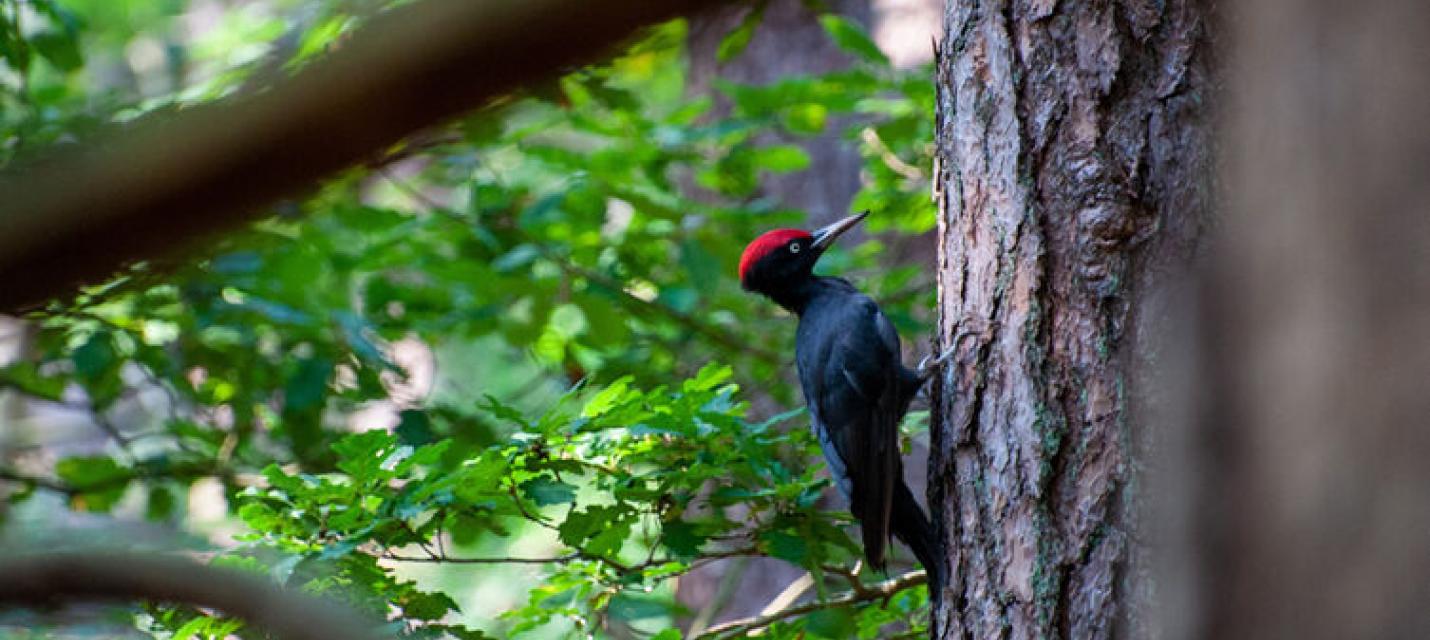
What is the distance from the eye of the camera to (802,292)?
504 cm

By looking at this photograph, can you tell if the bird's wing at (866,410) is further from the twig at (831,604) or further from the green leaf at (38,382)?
the green leaf at (38,382)

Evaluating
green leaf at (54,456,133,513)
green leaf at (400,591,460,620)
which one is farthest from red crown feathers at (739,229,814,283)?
green leaf at (54,456,133,513)

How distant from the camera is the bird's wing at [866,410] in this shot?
3689mm

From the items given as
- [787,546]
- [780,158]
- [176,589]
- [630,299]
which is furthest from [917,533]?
[176,589]

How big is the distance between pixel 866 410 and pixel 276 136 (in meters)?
3.60

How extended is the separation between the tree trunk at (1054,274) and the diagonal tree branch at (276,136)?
2401 millimetres

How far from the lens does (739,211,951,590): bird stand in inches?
145

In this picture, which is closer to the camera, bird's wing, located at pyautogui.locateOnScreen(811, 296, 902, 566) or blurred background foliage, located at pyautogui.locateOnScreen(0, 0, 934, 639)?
blurred background foliage, located at pyautogui.locateOnScreen(0, 0, 934, 639)

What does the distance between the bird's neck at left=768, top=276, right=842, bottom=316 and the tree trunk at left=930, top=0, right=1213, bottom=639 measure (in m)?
1.61

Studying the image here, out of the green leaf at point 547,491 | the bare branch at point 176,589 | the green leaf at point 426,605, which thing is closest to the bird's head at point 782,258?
the green leaf at point 547,491

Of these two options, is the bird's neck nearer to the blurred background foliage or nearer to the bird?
the bird

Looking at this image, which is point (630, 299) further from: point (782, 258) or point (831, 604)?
point (831, 604)

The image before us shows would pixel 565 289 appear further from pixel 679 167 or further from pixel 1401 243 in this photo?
pixel 1401 243

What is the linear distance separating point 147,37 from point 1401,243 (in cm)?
1037
